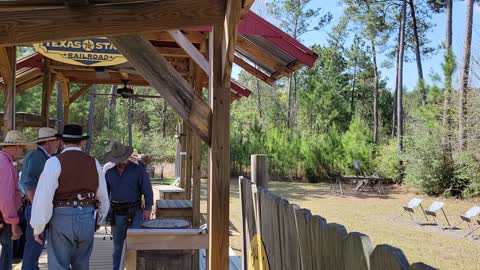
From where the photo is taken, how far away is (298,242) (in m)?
2.23

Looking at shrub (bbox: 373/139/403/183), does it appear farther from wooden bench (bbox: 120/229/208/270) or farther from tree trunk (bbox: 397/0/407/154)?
wooden bench (bbox: 120/229/208/270)

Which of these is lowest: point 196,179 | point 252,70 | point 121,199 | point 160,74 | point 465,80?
point 121,199

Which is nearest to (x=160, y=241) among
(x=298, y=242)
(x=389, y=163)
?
(x=298, y=242)

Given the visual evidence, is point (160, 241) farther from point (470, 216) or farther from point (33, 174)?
point (470, 216)

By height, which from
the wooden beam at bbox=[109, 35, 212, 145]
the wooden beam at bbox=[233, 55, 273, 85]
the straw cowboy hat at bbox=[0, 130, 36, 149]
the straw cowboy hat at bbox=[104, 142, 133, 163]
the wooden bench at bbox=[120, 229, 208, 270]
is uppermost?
the wooden beam at bbox=[233, 55, 273, 85]

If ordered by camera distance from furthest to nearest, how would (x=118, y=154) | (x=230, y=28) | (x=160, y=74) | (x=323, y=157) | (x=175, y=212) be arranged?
(x=323, y=157)
(x=175, y=212)
(x=118, y=154)
(x=160, y=74)
(x=230, y=28)

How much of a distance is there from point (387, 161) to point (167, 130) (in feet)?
75.6

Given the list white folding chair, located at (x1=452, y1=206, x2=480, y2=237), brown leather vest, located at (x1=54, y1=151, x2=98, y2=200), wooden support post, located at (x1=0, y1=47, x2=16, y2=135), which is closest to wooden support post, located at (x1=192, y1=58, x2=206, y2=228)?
wooden support post, located at (x1=0, y1=47, x2=16, y2=135)

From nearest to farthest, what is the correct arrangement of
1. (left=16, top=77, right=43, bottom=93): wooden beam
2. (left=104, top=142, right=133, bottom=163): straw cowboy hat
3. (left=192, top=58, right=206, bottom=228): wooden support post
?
1. (left=104, top=142, right=133, bottom=163): straw cowboy hat
2. (left=192, top=58, right=206, bottom=228): wooden support post
3. (left=16, top=77, right=43, bottom=93): wooden beam

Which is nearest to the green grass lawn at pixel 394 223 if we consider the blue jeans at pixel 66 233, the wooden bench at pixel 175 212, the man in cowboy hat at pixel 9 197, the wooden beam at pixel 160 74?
A: the wooden bench at pixel 175 212

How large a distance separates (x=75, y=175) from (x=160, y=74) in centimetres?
115

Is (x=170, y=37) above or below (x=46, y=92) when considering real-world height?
above

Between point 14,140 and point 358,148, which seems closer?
point 14,140

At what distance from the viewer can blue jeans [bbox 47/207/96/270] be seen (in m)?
3.53
